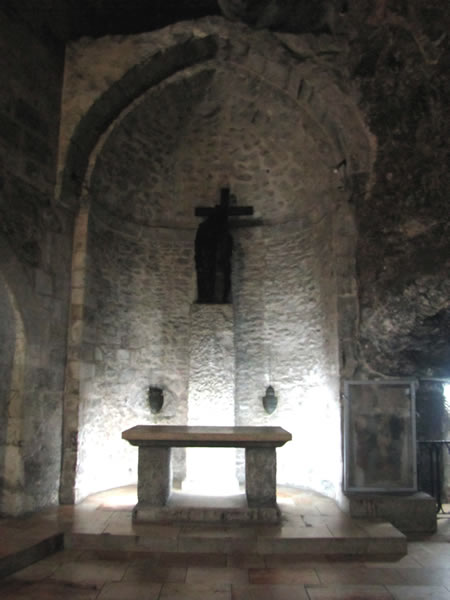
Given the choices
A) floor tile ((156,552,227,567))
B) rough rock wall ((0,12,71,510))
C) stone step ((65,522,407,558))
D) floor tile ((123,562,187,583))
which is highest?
rough rock wall ((0,12,71,510))

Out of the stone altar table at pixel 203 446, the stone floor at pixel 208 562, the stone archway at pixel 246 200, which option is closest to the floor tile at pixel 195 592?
the stone floor at pixel 208 562

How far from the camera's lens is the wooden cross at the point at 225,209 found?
739 cm

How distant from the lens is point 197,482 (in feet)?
20.5

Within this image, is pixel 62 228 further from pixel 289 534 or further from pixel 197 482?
pixel 289 534

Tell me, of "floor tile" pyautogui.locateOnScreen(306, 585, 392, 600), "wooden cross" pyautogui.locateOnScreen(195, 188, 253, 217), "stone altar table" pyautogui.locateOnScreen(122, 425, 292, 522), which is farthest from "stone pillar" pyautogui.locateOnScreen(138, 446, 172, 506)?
"wooden cross" pyautogui.locateOnScreen(195, 188, 253, 217)

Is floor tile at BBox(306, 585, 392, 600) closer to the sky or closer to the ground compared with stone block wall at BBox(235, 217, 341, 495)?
closer to the ground

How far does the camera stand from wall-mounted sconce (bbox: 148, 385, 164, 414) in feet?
23.9

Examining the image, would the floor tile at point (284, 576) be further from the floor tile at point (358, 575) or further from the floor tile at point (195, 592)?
the floor tile at point (195, 592)

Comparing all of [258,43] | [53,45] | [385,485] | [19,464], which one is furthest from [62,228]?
[385,485]

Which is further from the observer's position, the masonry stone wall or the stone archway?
the stone archway

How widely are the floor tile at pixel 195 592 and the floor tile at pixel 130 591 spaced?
0.07 metres

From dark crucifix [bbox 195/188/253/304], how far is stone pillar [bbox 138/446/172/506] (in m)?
2.53

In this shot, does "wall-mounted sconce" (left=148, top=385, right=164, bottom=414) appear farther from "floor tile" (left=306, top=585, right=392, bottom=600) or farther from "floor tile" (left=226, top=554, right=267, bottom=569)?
"floor tile" (left=306, top=585, right=392, bottom=600)

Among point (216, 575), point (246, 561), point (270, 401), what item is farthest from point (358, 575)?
point (270, 401)
